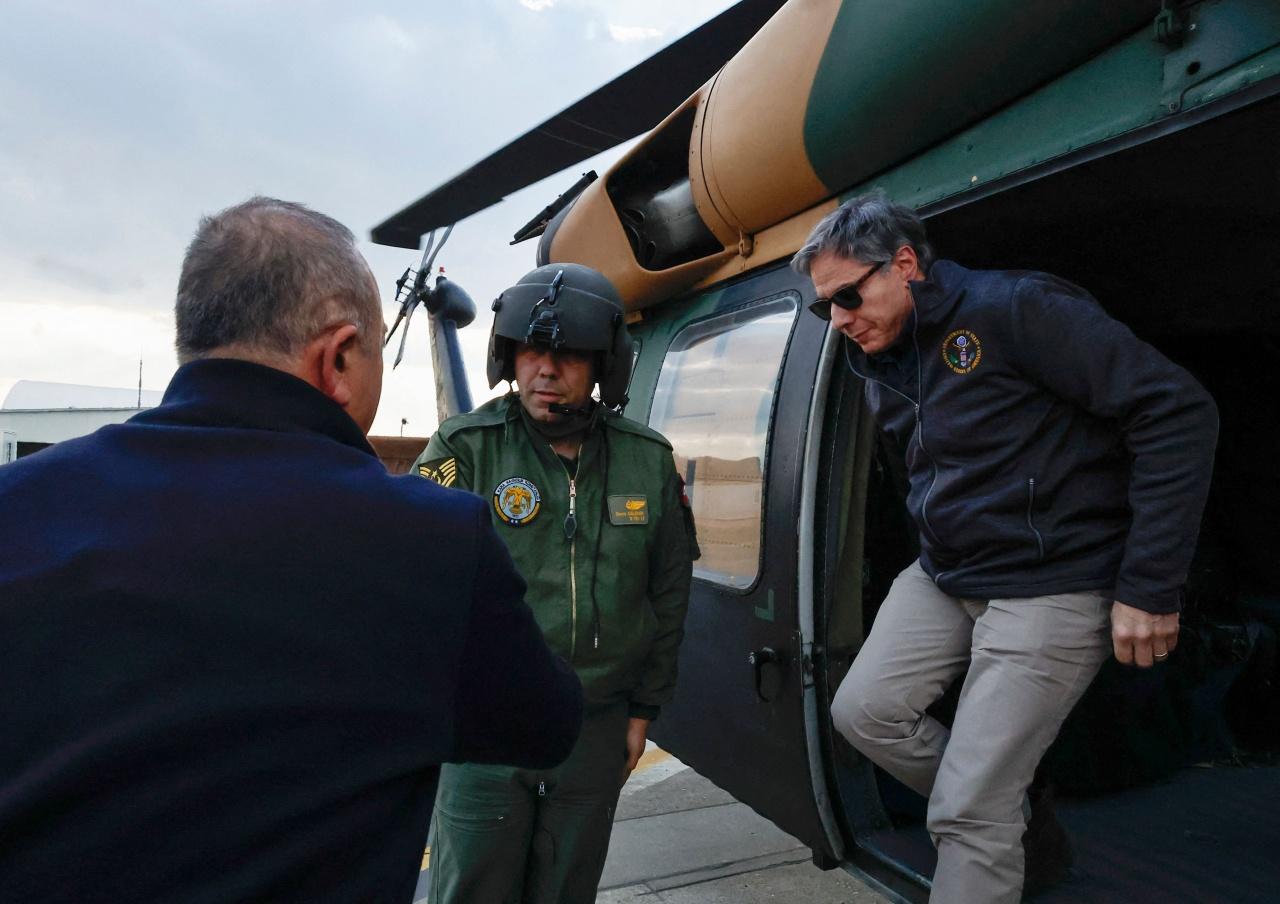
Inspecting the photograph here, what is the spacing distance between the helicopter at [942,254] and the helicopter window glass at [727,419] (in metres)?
0.01

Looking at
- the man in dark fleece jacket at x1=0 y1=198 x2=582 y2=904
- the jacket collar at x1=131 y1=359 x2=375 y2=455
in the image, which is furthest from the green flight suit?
the jacket collar at x1=131 y1=359 x2=375 y2=455

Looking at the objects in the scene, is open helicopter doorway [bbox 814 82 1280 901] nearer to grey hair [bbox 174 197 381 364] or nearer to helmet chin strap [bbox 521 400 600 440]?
helmet chin strap [bbox 521 400 600 440]

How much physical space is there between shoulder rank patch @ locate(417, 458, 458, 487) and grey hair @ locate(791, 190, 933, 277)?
0.96 m

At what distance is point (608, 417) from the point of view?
213 cm

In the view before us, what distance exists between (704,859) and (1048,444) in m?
2.15

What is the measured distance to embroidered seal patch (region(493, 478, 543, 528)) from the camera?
192 cm

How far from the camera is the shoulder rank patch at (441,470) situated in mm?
1932

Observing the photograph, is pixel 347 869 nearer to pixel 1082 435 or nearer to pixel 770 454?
pixel 1082 435

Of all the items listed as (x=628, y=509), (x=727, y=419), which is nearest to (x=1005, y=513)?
(x=628, y=509)

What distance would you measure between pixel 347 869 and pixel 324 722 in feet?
0.56

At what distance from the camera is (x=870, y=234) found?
6.66 ft

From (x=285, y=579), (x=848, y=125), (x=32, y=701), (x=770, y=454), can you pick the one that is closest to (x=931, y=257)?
(x=848, y=125)

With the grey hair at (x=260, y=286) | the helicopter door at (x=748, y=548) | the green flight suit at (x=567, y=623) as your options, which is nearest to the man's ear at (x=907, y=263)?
the helicopter door at (x=748, y=548)

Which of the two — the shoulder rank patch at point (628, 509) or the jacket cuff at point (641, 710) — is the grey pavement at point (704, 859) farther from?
the shoulder rank patch at point (628, 509)
